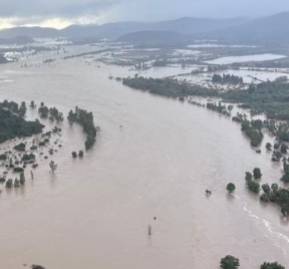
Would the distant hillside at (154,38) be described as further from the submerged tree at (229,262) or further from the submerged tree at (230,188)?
the submerged tree at (229,262)

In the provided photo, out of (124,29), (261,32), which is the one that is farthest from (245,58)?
(124,29)

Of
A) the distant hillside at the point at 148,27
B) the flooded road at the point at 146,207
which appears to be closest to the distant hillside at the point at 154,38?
the distant hillside at the point at 148,27

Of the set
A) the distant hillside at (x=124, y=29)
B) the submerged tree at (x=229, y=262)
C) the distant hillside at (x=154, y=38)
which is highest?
the distant hillside at (x=124, y=29)

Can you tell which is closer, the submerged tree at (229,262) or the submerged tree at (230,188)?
the submerged tree at (229,262)

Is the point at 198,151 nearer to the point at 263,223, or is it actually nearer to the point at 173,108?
the point at 263,223

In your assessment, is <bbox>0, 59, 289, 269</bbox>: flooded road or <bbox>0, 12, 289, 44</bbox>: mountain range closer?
<bbox>0, 59, 289, 269</bbox>: flooded road

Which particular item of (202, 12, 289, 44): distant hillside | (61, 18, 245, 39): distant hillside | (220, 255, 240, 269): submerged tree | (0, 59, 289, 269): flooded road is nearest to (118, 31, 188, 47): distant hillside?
(202, 12, 289, 44): distant hillside

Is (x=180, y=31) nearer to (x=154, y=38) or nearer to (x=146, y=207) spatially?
(x=154, y=38)

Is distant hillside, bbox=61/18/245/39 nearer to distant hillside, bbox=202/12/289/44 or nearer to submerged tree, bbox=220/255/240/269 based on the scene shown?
distant hillside, bbox=202/12/289/44
